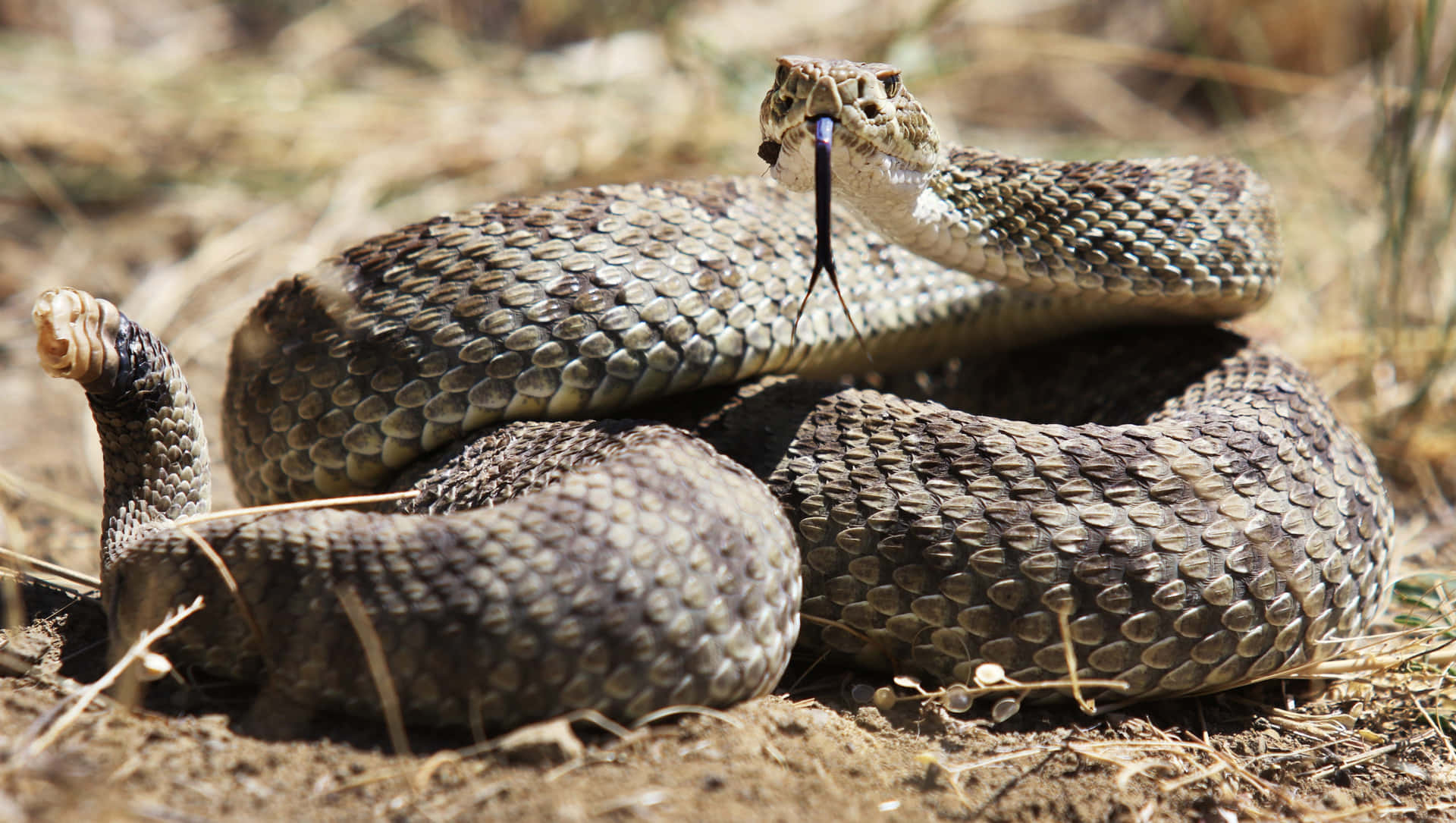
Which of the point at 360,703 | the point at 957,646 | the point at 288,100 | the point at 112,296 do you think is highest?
the point at 288,100

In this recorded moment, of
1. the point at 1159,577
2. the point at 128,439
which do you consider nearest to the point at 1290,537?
the point at 1159,577

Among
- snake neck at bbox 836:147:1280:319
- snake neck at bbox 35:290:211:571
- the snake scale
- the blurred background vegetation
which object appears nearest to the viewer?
the snake scale

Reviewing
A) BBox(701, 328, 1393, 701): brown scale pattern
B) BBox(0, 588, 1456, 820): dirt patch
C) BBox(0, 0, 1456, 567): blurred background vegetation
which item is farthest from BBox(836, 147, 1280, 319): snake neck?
BBox(0, 588, 1456, 820): dirt patch

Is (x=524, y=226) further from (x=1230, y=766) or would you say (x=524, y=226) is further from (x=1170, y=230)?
(x=1230, y=766)

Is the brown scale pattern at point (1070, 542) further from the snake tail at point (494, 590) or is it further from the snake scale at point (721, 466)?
the snake tail at point (494, 590)

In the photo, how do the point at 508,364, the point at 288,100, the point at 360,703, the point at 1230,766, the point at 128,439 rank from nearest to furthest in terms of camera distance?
the point at 360,703
the point at 1230,766
the point at 128,439
the point at 508,364
the point at 288,100

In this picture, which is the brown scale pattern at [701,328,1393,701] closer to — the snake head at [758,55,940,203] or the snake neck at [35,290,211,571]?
the snake head at [758,55,940,203]

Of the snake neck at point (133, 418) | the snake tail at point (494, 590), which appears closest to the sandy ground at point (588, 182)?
the snake tail at point (494, 590)
